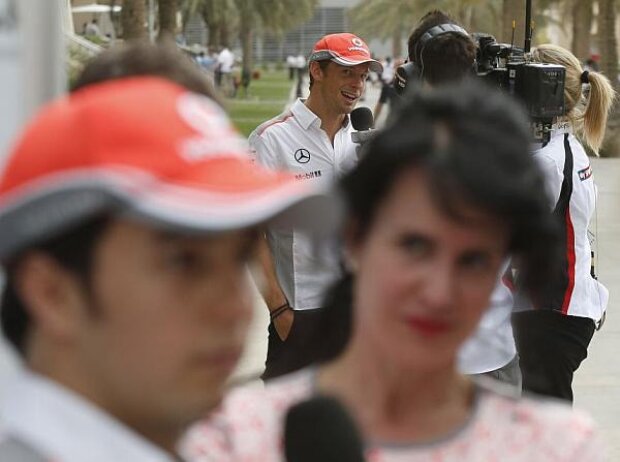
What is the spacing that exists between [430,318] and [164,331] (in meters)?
0.62

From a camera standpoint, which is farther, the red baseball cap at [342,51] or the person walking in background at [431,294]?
the red baseball cap at [342,51]

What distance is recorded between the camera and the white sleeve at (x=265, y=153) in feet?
17.1

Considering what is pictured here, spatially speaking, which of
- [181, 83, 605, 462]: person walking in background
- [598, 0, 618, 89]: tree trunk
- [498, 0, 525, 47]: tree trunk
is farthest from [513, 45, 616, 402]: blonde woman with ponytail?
[598, 0, 618, 89]: tree trunk

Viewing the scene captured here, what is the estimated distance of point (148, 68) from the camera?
1.73 meters

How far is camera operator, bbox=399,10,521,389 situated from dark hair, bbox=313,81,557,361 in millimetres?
1684

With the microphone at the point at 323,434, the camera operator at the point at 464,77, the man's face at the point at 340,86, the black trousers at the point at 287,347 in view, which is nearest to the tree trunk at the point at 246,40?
the man's face at the point at 340,86

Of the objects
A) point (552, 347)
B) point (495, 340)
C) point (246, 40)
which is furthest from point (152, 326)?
point (246, 40)

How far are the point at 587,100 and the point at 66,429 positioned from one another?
429 centimetres

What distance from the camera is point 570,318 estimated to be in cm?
486

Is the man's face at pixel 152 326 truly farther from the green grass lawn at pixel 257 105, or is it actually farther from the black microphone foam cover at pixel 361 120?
the green grass lawn at pixel 257 105

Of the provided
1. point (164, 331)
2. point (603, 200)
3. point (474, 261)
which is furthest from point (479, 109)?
point (603, 200)

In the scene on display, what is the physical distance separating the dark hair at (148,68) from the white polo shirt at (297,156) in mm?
3010

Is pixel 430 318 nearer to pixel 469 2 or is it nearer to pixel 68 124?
pixel 68 124

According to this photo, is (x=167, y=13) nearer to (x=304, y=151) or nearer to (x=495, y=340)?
(x=304, y=151)
